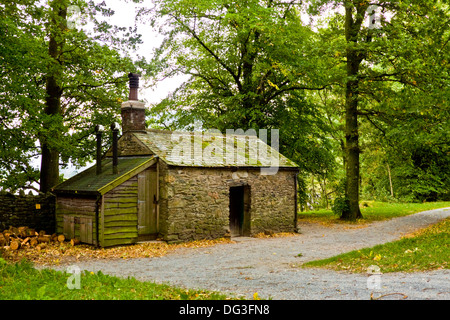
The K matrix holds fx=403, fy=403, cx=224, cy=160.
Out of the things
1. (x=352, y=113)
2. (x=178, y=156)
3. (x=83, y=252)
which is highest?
(x=352, y=113)

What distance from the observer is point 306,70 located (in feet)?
63.8

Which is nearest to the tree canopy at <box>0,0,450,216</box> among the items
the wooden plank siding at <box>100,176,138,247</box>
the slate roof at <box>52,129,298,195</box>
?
the slate roof at <box>52,129,298,195</box>

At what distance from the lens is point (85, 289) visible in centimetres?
673

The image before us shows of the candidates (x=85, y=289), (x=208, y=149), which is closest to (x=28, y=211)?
(x=208, y=149)

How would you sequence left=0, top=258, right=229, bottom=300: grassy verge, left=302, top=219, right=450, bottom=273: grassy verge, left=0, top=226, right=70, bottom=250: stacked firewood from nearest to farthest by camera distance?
left=0, top=258, right=229, bottom=300: grassy verge → left=302, top=219, right=450, bottom=273: grassy verge → left=0, top=226, right=70, bottom=250: stacked firewood

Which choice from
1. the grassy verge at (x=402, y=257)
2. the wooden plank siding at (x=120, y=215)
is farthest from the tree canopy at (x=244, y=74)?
the grassy verge at (x=402, y=257)

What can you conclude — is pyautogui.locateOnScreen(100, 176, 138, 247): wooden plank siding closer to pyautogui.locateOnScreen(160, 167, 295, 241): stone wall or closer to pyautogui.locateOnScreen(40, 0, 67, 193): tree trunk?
pyautogui.locateOnScreen(160, 167, 295, 241): stone wall

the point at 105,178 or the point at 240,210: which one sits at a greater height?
the point at 105,178

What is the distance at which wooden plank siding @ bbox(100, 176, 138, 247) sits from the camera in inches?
515

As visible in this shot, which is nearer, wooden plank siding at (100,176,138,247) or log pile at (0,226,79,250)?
log pile at (0,226,79,250)

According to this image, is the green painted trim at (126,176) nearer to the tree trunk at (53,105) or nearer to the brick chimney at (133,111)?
the brick chimney at (133,111)

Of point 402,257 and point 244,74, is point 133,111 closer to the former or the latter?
point 244,74

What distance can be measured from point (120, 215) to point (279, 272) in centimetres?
652
